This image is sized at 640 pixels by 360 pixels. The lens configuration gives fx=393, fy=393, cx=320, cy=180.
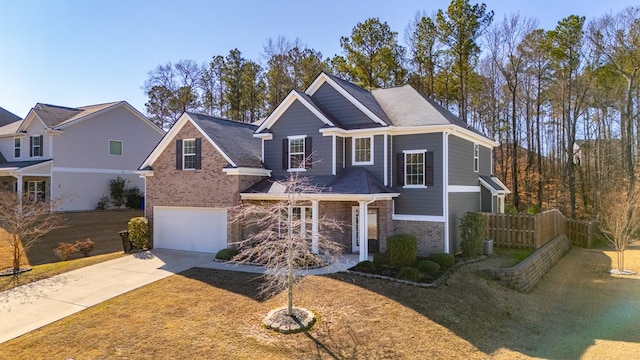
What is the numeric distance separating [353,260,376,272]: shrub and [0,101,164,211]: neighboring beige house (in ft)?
72.1

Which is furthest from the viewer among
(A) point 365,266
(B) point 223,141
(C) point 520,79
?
(C) point 520,79

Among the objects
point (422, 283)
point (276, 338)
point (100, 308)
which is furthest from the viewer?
point (422, 283)

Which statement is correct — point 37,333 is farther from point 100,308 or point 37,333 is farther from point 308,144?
point 308,144

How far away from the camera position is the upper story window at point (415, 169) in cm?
1661

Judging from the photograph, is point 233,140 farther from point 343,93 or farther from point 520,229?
point 520,229

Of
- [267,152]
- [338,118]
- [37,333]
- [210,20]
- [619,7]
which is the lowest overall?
[37,333]

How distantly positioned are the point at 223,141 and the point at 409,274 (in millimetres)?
10596

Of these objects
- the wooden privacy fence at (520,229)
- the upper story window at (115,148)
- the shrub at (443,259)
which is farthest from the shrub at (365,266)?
the upper story window at (115,148)

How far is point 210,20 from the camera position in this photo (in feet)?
61.4

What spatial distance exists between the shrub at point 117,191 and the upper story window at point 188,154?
46.1 ft

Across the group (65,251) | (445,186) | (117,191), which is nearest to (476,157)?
(445,186)

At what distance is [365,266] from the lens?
1425 cm

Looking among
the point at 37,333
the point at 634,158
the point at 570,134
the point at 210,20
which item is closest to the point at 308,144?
the point at 210,20

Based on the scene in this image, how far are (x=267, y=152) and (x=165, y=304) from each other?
30.9 feet
